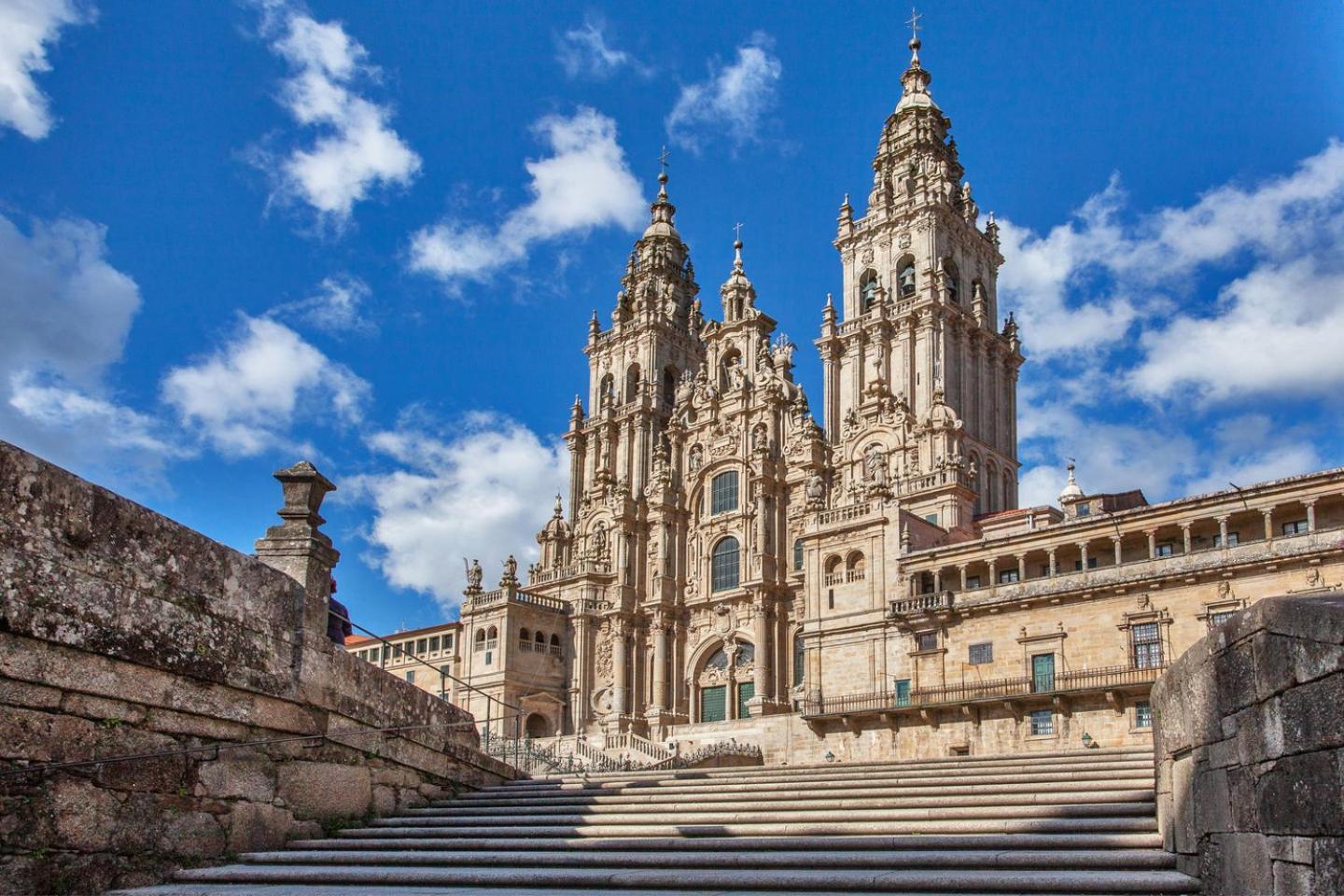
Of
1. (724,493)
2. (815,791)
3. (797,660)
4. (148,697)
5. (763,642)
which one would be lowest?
(815,791)

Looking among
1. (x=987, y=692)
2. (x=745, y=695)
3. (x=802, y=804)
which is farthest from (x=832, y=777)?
(x=745, y=695)

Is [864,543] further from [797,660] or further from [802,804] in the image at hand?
[802,804]

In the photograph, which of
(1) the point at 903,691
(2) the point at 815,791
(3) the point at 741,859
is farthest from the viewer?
(1) the point at 903,691

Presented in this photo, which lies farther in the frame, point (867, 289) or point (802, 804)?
point (867, 289)

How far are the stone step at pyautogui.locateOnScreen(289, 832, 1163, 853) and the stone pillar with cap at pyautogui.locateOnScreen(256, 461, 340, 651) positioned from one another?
202 centimetres

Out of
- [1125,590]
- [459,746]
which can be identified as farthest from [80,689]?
[1125,590]

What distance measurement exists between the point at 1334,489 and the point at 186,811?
31.1 m

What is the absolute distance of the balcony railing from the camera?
112 ft

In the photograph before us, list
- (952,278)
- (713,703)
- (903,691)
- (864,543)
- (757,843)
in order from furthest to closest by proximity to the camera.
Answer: (952,278)
(713,703)
(864,543)
(903,691)
(757,843)

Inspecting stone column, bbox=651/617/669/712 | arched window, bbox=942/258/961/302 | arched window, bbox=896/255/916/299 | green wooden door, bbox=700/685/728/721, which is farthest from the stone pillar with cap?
arched window, bbox=942/258/961/302

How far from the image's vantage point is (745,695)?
52344 millimetres

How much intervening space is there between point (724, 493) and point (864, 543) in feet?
47.9

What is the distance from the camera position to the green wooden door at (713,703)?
5300cm

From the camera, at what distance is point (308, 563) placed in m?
12.1
